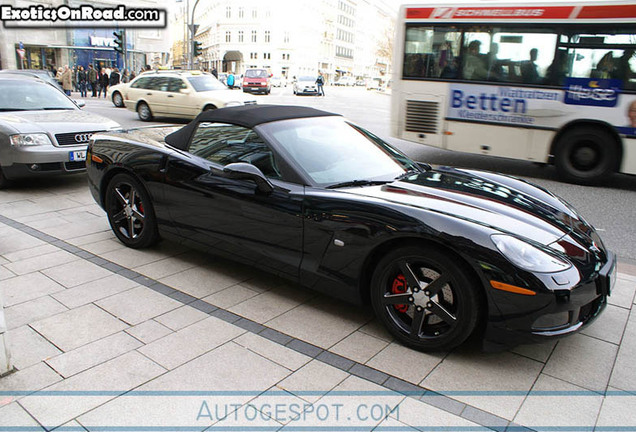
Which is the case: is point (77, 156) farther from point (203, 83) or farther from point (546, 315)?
point (203, 83)

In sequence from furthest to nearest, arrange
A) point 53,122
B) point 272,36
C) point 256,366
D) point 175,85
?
1. point 272,36
2. point 175,85
3. point 53,122
4. point 256,366

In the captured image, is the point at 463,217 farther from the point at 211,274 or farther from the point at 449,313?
the point at 211,274

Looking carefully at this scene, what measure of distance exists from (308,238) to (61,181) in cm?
582

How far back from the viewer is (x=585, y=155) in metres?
8.26

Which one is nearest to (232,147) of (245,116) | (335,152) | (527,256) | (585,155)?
(245,116)

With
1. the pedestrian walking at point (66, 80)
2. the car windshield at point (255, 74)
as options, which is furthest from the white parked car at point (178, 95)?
the car windshield at point (255, 74)

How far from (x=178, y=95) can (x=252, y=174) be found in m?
13.0

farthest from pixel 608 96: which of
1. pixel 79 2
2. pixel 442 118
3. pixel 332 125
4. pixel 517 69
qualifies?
pixel 79 2

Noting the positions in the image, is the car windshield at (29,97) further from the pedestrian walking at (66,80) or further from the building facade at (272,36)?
Result: the building facade at (272,36)

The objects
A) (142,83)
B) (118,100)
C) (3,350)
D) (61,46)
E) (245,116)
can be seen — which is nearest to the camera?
(3,350)

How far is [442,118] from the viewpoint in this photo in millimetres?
9320

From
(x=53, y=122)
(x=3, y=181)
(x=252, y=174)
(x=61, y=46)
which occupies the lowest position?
(x=3, y=181)

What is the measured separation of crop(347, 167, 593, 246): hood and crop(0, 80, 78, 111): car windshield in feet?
20.8

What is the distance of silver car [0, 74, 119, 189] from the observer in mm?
6582
